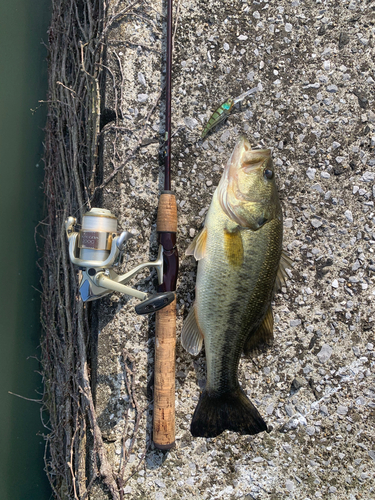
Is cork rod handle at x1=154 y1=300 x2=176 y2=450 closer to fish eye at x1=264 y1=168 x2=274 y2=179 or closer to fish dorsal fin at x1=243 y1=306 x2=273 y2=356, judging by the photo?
fish dorsal fin at x1=243 y1=306 x2=273 y2=356

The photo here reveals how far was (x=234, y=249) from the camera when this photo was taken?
6.34 ft

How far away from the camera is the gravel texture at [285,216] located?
225 centimetres

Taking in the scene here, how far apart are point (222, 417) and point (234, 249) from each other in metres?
1.06

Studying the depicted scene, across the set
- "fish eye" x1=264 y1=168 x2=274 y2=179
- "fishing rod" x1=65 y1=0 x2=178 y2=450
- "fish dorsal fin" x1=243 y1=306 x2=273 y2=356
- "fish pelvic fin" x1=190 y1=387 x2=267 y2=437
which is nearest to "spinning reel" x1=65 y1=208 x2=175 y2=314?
"fishing rod" x1=65 y1=0 x2=178 y2=450

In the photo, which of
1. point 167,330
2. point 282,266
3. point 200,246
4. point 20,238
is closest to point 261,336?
point 282,266

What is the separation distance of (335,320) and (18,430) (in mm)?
2693

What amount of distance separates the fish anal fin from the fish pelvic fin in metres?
0.83

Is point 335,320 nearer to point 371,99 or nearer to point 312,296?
point 312,296

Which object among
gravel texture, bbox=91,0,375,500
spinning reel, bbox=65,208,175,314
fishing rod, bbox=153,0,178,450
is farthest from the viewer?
gravel texture, bbox=91,0,375,500

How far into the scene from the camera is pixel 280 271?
6.89 feet

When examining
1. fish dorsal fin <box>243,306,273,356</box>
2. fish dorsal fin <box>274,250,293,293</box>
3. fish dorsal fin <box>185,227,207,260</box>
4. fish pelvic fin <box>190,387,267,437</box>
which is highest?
fish dorsal fin <box>185,227,207,260</box>

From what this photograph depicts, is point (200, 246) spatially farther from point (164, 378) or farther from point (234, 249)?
point (164, 378)

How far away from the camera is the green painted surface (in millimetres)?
2779

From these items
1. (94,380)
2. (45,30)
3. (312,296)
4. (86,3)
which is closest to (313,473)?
(312,296)
